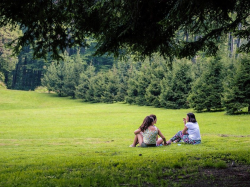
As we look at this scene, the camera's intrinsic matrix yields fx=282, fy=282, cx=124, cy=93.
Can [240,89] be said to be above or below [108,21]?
above

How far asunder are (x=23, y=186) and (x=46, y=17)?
407 cm

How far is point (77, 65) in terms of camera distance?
62.5m

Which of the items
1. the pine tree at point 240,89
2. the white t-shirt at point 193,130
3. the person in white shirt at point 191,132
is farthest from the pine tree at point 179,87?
the white t-shirt at point 193,130

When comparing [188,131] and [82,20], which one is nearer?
[82,20]

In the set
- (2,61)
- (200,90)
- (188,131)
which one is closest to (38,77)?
(2,61)

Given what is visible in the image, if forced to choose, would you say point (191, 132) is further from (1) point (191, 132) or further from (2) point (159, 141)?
(2) point (159, 141)

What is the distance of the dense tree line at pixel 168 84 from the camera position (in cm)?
2456

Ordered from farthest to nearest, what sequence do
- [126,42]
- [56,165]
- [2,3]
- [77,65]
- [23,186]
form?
[77,65], [126,42], [56,165], [2,3], [23,186]

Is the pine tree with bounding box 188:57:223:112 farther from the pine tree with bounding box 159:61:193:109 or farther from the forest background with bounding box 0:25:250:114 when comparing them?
the pine tree with bounding box 159:61:193:109

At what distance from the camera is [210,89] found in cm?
2911

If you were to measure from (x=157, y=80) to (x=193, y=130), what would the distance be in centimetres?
3112

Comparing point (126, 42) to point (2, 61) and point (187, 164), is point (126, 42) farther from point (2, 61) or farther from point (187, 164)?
point (2, 61)

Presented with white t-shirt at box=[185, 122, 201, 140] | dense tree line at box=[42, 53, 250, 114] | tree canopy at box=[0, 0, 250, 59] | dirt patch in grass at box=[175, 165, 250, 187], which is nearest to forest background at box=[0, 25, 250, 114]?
dense tree line at box=[42, 53, 250, 114]

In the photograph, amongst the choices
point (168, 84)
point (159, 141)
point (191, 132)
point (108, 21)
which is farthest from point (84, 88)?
point (108, 21)
